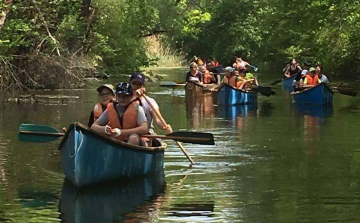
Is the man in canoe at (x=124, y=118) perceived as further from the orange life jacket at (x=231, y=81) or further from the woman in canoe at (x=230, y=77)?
the orange life jacket at (x=231, y=81)

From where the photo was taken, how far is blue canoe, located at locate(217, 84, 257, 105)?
26859mm

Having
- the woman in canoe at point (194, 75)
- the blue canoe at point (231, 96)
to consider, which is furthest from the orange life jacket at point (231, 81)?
the woman in canoe at point (194, 75)

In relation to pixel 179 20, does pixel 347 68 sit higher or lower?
lower

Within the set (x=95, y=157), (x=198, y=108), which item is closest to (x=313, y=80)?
(x=198, y=108)

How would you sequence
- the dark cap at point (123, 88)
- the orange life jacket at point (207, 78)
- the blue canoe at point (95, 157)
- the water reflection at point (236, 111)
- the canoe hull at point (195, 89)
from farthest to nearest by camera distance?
the orange life jacket at point (207, 78), the canoe hull at point (195, 89), the water reflection at point (236, 111), the dark cap at point (123, 88), the blue canoe at point (95, 157)

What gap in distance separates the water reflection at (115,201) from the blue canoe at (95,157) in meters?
0.14

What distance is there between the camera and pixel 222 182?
12.0m

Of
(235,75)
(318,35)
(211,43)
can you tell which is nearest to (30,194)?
(235,75)

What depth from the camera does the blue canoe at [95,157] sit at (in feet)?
35.6

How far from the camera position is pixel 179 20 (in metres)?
53.7

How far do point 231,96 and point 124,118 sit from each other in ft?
51.0

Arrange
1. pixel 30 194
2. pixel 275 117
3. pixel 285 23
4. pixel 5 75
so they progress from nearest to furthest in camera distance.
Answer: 1. pixel 30 194
2. pixel 275 117
3. pixel 5 75
4. pixel 285 23

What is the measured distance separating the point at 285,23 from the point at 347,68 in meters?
4.28

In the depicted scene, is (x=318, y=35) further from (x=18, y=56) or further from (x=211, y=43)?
(x=211, y=43)
